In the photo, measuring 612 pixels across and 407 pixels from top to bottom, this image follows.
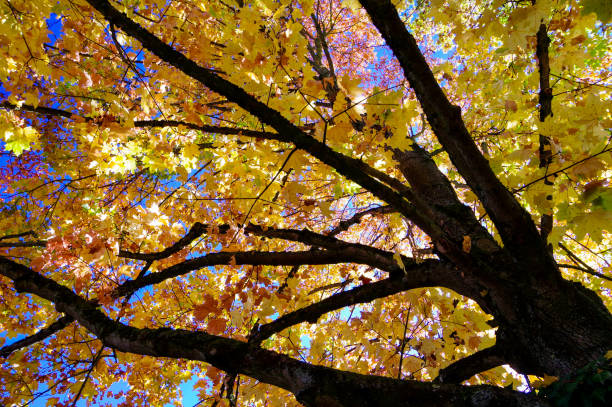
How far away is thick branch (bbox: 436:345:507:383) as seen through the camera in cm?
203

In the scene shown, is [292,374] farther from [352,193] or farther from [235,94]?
[352,193]

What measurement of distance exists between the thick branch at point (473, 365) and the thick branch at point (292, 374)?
89cm

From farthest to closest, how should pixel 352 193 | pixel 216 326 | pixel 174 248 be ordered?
pixel 352 193 → pixel 174 248 → pixel 216 326

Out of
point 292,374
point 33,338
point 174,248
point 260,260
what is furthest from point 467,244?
point 33,338

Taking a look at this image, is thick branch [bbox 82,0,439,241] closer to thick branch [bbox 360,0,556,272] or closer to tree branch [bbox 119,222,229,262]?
thick branch [bbox 360,0,556,272]

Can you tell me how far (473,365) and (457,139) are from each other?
58.1 inches

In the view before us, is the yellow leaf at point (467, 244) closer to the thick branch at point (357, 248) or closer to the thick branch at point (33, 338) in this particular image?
the thick branch at point (357, 248)

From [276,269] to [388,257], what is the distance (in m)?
2.20

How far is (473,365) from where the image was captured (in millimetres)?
2068

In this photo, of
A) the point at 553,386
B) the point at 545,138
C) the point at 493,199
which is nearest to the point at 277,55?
the point at 493,199

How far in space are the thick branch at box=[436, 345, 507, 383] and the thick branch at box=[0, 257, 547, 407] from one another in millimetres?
891

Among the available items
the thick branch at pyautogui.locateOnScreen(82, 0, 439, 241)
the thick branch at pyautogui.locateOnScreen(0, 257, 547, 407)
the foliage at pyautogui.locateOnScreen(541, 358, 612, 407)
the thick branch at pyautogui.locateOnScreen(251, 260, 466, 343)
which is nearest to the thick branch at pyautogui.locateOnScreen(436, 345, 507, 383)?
the thick branch at pyautogui.locateOnScreen(251, 260, 466, 343)

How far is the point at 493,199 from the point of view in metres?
1.75

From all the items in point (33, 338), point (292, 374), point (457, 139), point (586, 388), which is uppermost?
point (457, 139)
